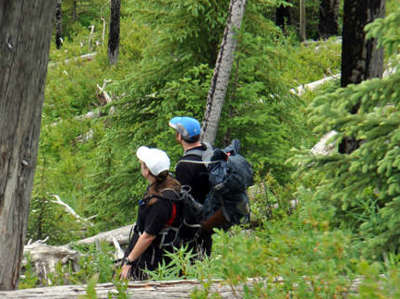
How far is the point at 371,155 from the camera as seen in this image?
422cm

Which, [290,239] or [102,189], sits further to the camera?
[102,189]

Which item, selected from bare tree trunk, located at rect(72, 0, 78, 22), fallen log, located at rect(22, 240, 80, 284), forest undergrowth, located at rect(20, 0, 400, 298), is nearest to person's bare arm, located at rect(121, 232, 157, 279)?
forest undergrowth, located at rect(20, 0, 400, 298)

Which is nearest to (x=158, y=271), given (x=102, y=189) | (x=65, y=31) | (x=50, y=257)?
(x=50, y=257)

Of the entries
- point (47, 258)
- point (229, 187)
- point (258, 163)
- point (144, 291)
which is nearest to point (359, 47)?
point (258, 163)

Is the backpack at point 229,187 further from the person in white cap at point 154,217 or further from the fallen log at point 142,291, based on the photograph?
the fallen log at point 142,291

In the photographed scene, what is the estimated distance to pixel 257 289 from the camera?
3156 millimetres

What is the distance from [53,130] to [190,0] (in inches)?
361

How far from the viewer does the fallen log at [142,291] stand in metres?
3.72

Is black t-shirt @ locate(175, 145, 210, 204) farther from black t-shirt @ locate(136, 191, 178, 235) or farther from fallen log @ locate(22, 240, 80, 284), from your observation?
fallen log @ locate(22, 240, 80, 284)

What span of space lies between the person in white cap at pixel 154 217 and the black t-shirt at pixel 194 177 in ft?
1.16

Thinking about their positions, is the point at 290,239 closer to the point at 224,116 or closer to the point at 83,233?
the point at 224,116

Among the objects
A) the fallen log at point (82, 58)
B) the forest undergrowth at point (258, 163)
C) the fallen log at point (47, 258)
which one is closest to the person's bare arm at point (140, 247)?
the forest undergrowth at point (258, 163)

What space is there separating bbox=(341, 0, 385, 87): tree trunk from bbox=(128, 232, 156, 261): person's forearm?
4.49 metres

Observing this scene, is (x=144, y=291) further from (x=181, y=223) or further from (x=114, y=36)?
(x=114, y=36)
